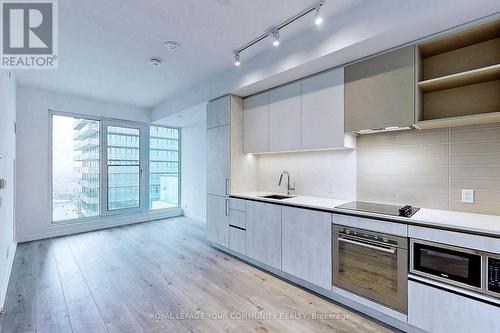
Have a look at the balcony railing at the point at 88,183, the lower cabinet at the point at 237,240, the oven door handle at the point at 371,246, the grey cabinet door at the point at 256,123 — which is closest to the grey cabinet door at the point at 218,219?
the lower cabinet at the point at 237,240

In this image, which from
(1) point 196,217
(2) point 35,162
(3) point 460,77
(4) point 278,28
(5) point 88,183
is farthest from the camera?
(1) point 196,217

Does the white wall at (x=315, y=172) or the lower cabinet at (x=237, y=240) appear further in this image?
the lower cabinet at (x=237, y=240)

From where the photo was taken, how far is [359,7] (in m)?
2.04

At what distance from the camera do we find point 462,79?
6.36ft

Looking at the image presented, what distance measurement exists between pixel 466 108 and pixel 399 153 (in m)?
0.65

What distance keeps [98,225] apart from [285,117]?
4.73 metres

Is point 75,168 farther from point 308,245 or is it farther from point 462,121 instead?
point 462,121

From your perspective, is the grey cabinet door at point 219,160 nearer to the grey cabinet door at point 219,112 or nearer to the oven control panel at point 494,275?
the grey cabinet door at point 219,112

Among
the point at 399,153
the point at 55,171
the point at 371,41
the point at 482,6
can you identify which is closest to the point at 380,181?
the point at 399,153

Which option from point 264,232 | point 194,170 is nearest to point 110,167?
point 194,170

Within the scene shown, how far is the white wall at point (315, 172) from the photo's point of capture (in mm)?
2832

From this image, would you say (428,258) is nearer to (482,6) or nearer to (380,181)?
(380,181)

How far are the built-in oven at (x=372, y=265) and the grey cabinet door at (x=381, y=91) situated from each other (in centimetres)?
109

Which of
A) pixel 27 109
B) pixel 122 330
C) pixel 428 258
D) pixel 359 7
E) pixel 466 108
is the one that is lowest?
pixel 122 330
